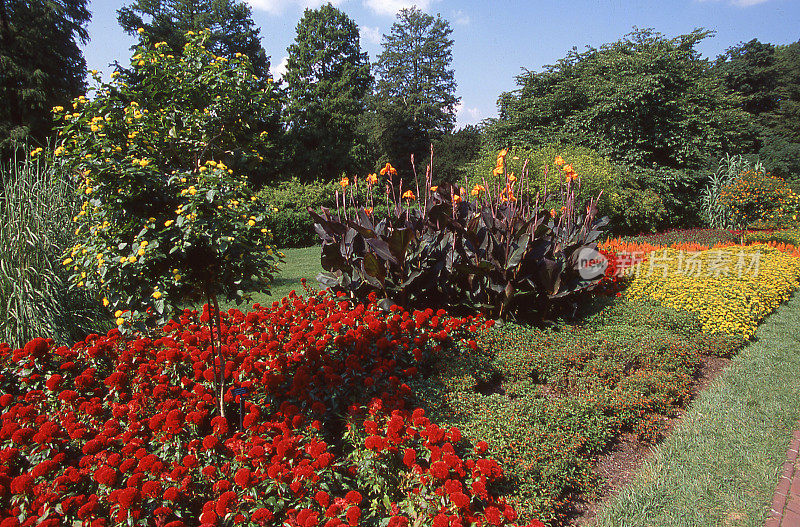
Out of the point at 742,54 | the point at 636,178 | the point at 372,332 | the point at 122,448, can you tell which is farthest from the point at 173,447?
the point at 742,54

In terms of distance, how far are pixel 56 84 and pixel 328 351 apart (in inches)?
713

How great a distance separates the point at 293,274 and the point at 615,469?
5985 mm

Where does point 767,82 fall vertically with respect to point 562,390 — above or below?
above

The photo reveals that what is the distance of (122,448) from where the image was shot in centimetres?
206

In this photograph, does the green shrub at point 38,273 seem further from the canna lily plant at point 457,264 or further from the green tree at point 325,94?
the green tree at point 325,94

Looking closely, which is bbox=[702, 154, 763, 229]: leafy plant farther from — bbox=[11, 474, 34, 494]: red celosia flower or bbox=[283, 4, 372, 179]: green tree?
bbox=[11, 474, 34, 494]: red celosia flower

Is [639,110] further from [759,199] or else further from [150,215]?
[150,215]

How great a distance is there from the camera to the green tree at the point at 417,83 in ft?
84.2

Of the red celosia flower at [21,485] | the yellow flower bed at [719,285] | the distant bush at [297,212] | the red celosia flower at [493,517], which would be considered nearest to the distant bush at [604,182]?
the yellow flower bed at [719,285]

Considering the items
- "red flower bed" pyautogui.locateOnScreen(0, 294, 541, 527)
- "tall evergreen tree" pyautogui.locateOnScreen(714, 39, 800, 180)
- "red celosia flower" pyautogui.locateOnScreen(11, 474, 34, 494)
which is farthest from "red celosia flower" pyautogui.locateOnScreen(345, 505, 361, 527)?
"tall evergreen tree" pyautogui.locateOnScreen(714, 39, 800, 180)

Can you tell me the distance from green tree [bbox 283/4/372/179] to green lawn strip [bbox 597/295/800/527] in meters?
21.8

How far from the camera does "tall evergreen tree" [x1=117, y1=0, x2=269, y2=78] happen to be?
69.8 feet

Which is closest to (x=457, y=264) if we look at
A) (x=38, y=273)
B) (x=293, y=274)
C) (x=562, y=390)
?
(x=562, y=390)

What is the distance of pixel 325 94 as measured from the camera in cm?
2511
